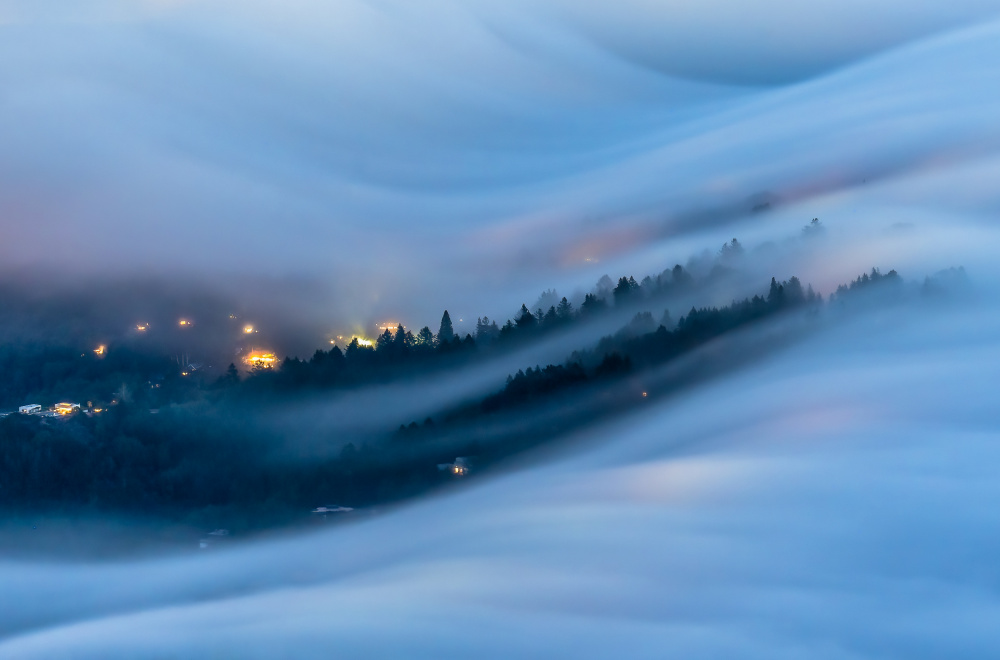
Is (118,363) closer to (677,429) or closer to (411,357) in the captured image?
(411,357)

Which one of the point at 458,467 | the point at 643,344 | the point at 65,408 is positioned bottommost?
the point at 458,467

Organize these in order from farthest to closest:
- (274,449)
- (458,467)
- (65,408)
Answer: (65,408) → (274,449) → (458,467)

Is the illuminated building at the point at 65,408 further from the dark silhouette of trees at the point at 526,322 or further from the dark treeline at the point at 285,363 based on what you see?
the dark silhouette of trees at the point at 526,322

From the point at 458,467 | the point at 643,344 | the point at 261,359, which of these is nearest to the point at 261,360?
the point at 261,359

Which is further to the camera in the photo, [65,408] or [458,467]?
[65,408]

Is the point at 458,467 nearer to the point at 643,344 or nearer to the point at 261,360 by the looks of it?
the point at 643,344

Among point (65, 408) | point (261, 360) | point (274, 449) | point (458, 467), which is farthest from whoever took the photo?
point (261, 360)

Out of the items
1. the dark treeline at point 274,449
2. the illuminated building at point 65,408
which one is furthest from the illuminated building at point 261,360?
the illuminated building at point 65,408

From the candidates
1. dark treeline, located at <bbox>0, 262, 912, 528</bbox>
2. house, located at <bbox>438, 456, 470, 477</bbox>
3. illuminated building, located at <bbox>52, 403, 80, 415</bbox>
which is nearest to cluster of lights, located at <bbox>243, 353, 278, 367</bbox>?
dark treeline, located at <bbox>0, 262, 912, 528</bbox>

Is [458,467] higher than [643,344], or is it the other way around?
[643,344]
